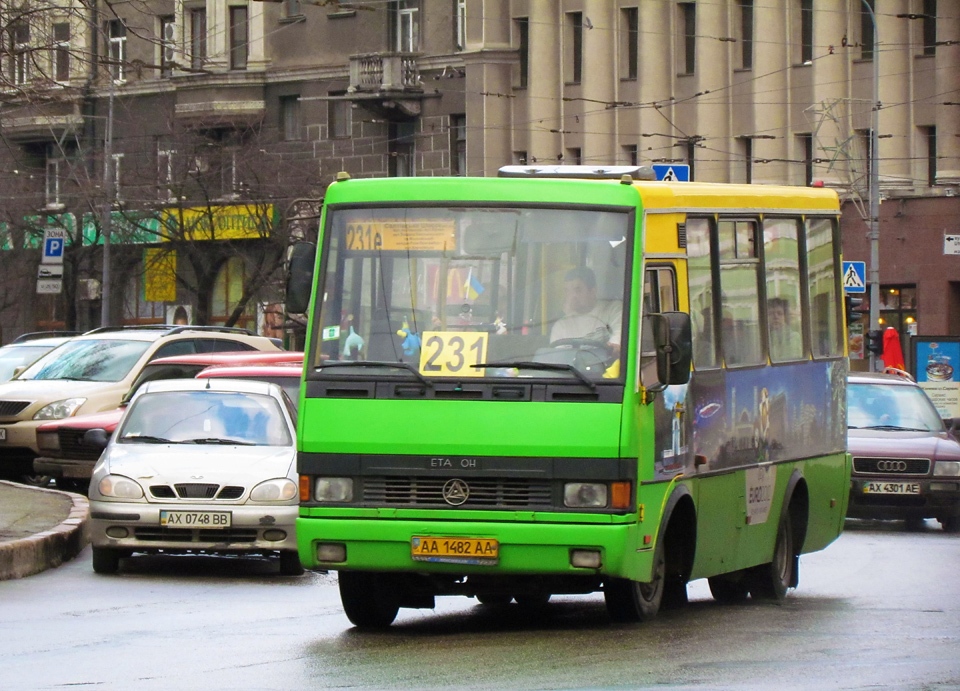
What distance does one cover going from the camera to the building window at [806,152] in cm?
5291

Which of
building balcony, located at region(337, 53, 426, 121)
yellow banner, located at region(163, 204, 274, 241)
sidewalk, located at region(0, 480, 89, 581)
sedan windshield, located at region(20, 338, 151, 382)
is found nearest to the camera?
sidewalk, located at region(0, 480, 89, 581)

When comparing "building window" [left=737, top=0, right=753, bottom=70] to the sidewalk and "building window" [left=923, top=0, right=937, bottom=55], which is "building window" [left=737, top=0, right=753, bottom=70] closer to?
"building window" [left=923, top=0, right=937, bottom=55]

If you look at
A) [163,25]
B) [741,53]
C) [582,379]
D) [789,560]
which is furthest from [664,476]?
[163,25]

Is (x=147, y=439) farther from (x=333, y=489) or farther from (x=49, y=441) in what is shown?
(x=49, y=441)

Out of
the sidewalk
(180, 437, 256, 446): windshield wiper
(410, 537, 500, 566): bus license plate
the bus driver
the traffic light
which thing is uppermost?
the traffic light

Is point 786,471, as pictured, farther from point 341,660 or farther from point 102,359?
point 102,359

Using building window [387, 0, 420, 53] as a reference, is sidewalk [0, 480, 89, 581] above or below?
below

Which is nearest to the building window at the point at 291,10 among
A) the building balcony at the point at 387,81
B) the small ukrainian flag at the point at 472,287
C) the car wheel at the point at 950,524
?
the building balcony at the point at 387,81

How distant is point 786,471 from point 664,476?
9.02ft

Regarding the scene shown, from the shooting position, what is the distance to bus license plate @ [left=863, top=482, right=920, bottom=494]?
74.7 ft

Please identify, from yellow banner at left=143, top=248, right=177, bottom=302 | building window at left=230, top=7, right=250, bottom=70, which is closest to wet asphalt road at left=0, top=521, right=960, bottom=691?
yellow banner at left=143, top=248, right=177, bottom=302

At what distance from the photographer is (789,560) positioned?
14.6m

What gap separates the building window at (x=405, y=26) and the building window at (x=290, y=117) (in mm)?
3747

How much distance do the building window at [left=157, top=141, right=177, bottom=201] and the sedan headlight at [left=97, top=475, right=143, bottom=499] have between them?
43.2 metres
